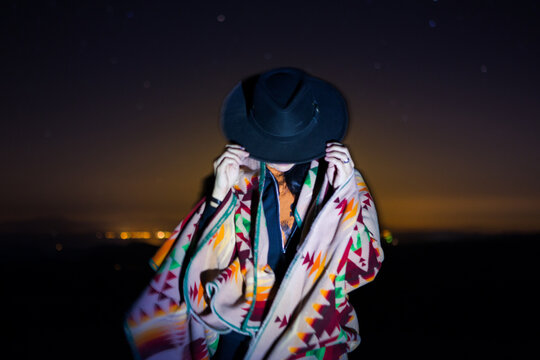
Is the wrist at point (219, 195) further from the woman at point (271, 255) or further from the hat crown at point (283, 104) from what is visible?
the hat crown at point (283, 104)

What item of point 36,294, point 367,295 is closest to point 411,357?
point 367,295

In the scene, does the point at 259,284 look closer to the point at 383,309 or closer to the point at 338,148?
the point at 338,148

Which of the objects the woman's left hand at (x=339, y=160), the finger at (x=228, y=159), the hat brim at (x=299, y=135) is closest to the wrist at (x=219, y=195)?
the finger at (x=228, y=159)

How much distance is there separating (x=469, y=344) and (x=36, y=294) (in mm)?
10900

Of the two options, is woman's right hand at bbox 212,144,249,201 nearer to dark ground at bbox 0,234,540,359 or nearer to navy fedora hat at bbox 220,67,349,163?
navy fedora hat at bbox 220,67,349,163

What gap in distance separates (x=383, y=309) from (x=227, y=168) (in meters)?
8.58

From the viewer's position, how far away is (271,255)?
64.1 inches

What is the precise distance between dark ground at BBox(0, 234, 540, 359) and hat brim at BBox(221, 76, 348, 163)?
8.86 ft

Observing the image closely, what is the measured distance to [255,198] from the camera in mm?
1737

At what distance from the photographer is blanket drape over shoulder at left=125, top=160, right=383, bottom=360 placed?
4.62ft

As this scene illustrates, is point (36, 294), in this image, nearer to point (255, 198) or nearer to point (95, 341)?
point (95, 341)

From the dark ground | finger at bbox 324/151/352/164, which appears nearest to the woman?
finger at bbox 324/151/352/164

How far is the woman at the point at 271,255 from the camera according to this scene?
1419 mm

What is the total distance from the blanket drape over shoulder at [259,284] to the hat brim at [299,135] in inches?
6.7
